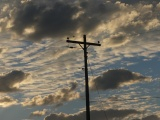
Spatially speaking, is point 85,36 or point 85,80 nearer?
point 85,80

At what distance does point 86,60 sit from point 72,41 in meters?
2.94

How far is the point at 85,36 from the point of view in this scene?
39.6 metres

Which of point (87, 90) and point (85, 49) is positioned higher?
point (85, 49)

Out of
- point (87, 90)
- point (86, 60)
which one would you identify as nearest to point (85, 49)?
point (86, 60)

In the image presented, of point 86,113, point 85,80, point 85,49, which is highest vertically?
point 85,49

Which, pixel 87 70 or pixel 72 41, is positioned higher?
pixel 72 41

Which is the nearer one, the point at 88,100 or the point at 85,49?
the point at 88,100

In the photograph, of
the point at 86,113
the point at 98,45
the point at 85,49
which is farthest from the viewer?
the point at 98,45

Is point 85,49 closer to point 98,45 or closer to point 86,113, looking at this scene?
point 98,45

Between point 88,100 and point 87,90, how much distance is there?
2.97ft

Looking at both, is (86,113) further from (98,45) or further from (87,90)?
(98,45)

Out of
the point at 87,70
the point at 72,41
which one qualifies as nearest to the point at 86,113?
the point at 87,70

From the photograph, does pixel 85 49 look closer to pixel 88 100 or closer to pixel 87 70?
pixel 87 70

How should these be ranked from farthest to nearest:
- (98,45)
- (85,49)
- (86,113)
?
(98,45) → (85,49) → (86,113)
